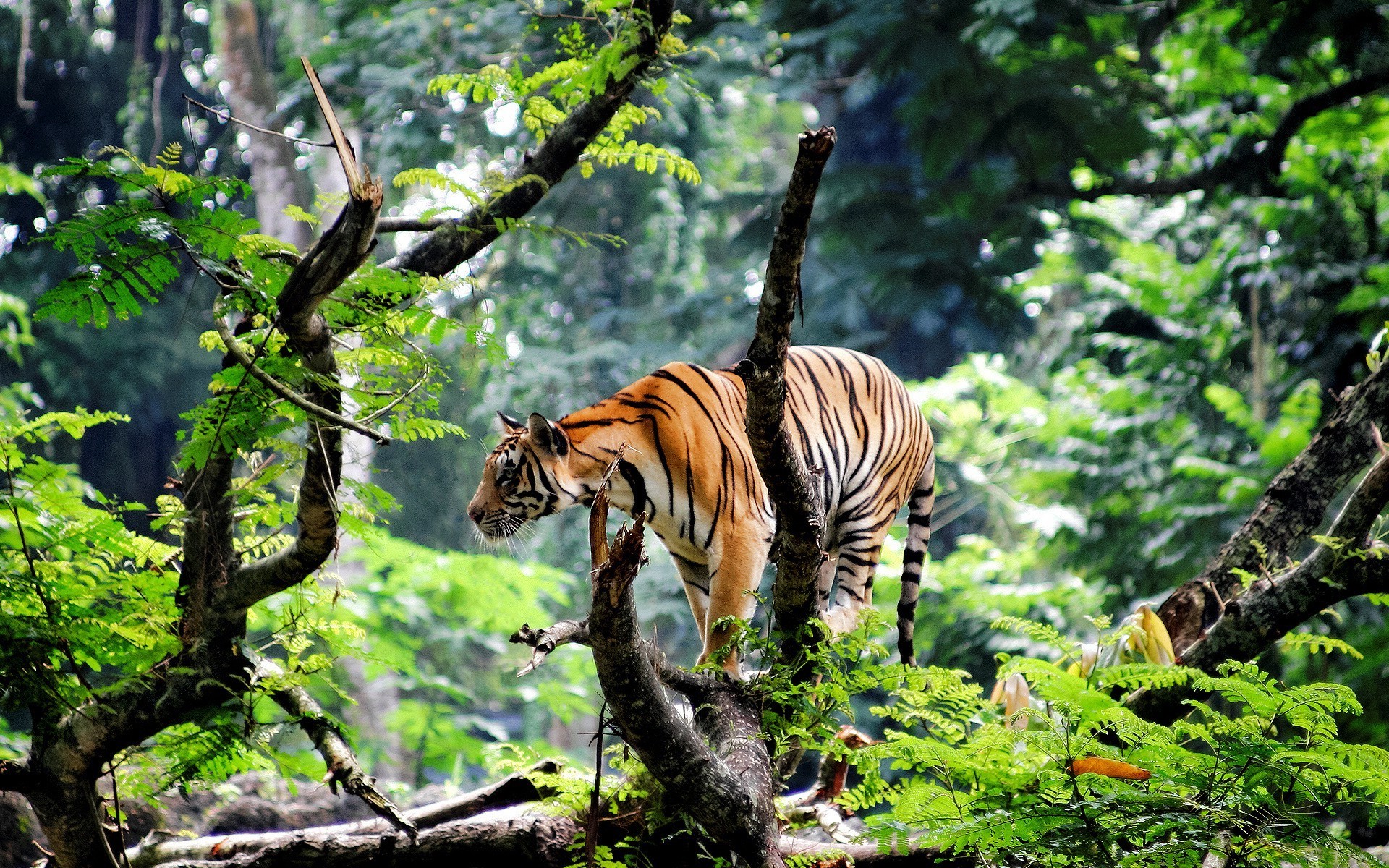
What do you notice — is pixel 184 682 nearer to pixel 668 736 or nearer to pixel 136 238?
pixel 136 238

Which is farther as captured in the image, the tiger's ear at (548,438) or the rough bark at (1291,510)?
the rough bark at (1291,510)

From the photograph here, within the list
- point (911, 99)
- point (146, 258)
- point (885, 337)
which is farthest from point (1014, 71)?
point (146, 258)

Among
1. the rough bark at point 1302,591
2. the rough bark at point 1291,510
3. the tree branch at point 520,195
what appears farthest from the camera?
the rough bark at point 1291,510

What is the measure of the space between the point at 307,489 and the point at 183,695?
1121 millimetres

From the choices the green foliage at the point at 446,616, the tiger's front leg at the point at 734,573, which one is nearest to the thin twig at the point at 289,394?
the tiger's front leg at the point at 734,573

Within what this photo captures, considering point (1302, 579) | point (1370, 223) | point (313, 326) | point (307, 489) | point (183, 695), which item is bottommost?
point (183, 695)

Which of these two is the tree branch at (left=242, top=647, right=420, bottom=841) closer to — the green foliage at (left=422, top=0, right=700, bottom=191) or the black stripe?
the black stripe

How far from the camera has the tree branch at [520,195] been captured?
408 cm

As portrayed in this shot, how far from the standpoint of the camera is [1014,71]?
11258mm

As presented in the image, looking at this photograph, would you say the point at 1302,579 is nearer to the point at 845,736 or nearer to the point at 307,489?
the point at 845,736

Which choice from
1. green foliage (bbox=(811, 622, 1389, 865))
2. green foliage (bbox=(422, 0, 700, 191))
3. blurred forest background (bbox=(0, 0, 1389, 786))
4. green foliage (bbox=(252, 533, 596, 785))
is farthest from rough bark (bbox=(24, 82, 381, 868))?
green foliage (bbox=(252, 533, 596, 785))

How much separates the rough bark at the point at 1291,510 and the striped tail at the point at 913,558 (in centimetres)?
121

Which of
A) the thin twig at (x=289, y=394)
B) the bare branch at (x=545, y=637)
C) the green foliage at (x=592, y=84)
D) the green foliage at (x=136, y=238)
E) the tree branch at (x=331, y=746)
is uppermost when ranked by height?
the green foliage at (x=592, y=84)

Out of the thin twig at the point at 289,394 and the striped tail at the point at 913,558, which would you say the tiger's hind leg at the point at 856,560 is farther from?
the thin twig at the point at 289,394
